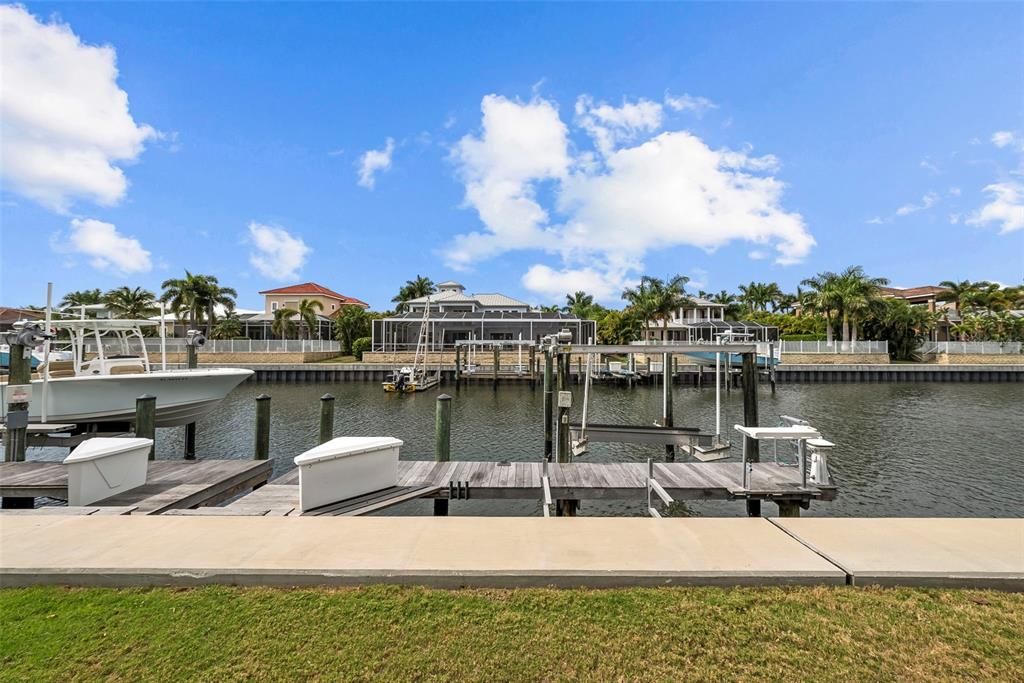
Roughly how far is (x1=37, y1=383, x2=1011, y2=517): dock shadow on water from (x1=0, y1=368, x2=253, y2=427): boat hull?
159 centimetres

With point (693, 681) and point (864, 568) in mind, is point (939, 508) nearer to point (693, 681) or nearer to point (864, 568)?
point (864, 568)

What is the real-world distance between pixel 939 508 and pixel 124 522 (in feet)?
47.5

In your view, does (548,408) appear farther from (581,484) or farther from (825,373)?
(825,373)

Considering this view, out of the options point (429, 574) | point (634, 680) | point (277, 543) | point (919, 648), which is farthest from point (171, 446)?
point (919, 648)

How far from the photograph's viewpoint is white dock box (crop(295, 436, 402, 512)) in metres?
6.14

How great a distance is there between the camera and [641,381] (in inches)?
1462

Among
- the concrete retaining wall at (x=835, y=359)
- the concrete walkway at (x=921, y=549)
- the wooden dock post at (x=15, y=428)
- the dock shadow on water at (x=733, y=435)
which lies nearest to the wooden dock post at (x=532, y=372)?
the dock shadow on water at (x=733, y=435)

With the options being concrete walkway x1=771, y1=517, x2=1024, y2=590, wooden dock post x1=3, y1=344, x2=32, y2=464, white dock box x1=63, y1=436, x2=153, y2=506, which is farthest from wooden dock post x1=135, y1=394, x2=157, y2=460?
concrete walkway x1=771, y1=517, x2=1024, y2=590

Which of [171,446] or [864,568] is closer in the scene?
[864,568]

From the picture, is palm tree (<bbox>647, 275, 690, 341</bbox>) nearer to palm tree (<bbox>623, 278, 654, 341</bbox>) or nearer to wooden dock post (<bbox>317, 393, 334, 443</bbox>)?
palm tree (<bbox>623, 278, 654, 341</bbox>)

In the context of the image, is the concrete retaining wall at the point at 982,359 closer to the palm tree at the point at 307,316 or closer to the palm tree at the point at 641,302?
the palm tree at the point at 641,302

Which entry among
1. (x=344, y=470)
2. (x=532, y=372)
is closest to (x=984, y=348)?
(x=532, y=372)

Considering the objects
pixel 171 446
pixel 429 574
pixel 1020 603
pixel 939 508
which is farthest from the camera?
pixel 171 446

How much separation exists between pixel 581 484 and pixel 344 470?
3721 mm
